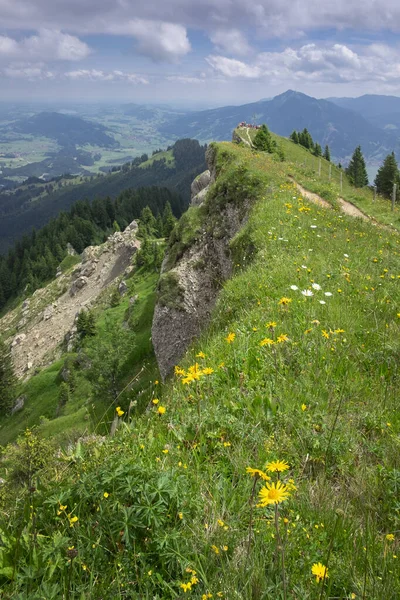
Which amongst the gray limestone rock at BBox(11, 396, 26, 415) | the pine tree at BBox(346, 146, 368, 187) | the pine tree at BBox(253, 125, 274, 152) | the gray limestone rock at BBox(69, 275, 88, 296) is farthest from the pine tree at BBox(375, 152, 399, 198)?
the gray limestone rock at BBox(11, 396, 26, 415)

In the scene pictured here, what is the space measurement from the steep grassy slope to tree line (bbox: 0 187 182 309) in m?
117

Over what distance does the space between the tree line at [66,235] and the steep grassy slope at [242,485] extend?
117 meters

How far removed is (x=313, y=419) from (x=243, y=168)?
895 inches

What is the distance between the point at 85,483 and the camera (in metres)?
2.93

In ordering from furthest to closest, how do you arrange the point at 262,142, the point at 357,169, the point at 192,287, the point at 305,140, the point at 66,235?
the point at 66,235
the point at 305,140
the point at 357,169
the point at 262,142
the point at 192,287

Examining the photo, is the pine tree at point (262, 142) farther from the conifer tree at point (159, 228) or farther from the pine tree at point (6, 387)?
the conifer tree at point (159, 228)

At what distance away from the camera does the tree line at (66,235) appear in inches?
5202

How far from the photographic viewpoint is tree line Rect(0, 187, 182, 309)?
132 metres

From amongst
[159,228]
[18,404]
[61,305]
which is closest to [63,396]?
[18,404]

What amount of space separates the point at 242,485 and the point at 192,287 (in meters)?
19.9

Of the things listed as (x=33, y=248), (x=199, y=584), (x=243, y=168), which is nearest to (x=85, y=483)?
(x=199, y=584)

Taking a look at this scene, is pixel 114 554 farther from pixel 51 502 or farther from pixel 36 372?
pixel 36 372

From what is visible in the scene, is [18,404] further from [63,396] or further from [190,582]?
[190,582]

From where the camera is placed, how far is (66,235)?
148 meters
